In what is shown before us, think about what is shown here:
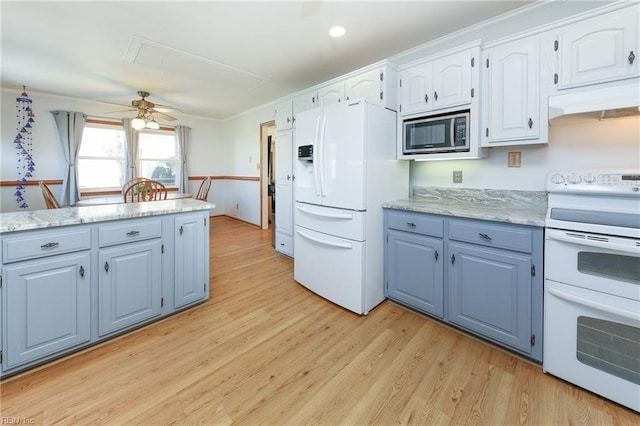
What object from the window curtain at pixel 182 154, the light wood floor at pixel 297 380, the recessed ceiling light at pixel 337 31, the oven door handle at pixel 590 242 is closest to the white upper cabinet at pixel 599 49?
the oven door handle at pixel 590 242

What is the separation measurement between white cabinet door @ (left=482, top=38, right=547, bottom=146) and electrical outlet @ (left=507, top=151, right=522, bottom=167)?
0.28m

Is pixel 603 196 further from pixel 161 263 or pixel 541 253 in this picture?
pixel 161 263

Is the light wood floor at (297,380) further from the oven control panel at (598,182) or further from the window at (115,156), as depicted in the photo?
the window at (115,156)

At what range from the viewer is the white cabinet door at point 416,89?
7.56 ft

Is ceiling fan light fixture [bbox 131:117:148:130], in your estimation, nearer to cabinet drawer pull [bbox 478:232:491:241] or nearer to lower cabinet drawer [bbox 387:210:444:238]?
lower cabinet drawer [bbox 387:210:444:238]

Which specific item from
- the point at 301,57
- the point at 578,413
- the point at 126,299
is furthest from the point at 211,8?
the point at 578,413

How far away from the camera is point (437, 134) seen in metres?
2.26

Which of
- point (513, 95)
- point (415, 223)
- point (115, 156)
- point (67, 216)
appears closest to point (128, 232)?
point (67, 216)

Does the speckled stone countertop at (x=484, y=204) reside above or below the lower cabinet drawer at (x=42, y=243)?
above

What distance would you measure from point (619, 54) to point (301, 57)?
99.5 inches

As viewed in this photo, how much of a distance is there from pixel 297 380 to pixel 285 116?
327 centimetres

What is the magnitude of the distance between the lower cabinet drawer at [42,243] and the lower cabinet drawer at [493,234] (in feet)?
8.24

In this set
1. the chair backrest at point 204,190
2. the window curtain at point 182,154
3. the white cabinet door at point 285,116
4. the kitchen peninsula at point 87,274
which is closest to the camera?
the kitchen peninsula at point 87,274

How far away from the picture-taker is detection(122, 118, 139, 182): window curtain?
5.29 metres
